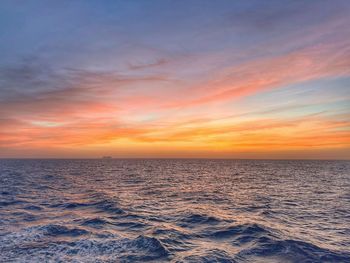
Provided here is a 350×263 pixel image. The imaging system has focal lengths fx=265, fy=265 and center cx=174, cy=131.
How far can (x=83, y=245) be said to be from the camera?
1720cm

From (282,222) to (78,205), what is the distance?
22.5 meters

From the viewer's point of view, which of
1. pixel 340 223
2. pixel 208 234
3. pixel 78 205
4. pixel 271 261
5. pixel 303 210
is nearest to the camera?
pixel 271 261

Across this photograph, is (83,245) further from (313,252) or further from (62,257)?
(313,252)

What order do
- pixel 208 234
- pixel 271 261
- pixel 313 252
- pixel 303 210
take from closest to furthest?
pixel 271 261, pixel 313 252, pixel 208 234, pixel 303 210

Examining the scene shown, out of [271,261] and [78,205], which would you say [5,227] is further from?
[271,261]

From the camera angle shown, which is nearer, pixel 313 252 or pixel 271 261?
pixel 271 261

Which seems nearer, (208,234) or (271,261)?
(271,261)

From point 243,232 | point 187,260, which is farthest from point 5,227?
point 243,232

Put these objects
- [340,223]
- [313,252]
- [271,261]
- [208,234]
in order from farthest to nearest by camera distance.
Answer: [340,223], [208,234], [313,252], [271,261]

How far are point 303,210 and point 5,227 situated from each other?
95.4 feet

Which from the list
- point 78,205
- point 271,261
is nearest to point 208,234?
point 271,261

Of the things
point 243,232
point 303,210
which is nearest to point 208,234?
point 243,232

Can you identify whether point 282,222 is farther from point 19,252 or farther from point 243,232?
point 19,252

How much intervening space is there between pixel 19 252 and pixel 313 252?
17.9 m
